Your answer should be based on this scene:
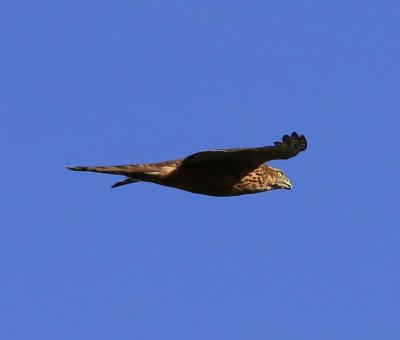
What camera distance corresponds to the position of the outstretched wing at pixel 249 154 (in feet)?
56.2

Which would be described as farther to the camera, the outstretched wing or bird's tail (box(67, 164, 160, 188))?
the outstretched wing

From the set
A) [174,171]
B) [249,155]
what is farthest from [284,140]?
[174,171]

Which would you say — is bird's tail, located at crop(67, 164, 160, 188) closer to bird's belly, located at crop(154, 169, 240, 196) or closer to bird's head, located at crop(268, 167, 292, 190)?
bird's belly, located at crop(154, 169, 240, 196)

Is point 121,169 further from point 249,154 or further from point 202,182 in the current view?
point 249,154

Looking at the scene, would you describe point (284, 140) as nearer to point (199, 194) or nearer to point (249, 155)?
point (249, 155)

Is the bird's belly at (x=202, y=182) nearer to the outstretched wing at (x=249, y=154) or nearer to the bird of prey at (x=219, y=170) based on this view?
the bird of prey at (x=219, y=170)

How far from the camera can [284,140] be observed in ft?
56.9

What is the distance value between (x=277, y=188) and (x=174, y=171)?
2358mm

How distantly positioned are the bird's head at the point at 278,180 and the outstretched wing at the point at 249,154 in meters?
0.82

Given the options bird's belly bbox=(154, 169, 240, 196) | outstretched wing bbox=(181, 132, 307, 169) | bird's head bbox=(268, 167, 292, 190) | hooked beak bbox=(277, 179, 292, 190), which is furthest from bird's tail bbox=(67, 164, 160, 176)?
hooked beak bbox=(277, 179, 292, 190)

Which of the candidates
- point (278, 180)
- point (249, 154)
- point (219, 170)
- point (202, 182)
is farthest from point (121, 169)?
point (278, 180)

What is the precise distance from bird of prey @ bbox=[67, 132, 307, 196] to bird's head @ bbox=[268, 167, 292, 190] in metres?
0.02

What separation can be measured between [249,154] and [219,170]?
2.44 feet

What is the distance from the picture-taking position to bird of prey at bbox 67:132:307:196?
56.5 ft
